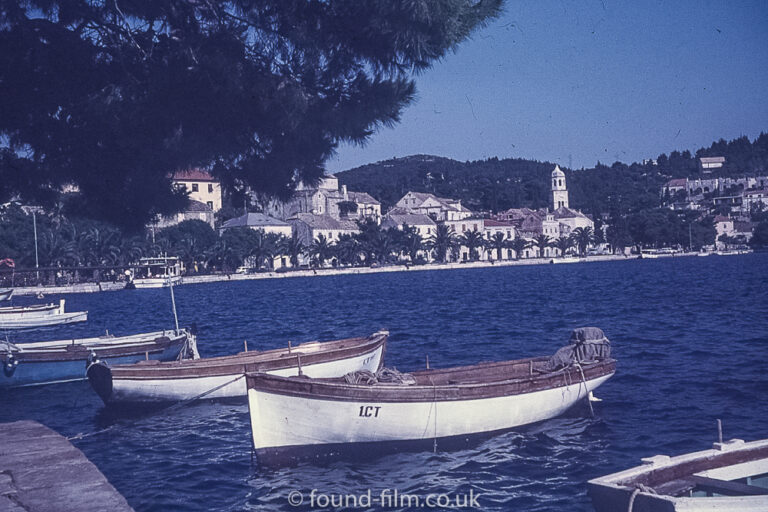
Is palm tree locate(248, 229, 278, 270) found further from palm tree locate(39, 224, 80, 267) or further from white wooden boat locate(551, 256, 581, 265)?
white wooden boat locate(551, 256, 581, 265)

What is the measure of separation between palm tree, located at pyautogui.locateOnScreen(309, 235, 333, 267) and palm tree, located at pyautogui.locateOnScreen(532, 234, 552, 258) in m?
47.5

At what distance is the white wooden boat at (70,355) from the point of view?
18875mm

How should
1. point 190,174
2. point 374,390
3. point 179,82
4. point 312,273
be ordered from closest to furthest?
1. point 179,82
2. point 190,174
3. point 374,390
4. point 312,273

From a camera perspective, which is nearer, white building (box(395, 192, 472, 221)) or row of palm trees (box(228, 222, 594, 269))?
row of palm trees (box(228, 222, 594, 269))

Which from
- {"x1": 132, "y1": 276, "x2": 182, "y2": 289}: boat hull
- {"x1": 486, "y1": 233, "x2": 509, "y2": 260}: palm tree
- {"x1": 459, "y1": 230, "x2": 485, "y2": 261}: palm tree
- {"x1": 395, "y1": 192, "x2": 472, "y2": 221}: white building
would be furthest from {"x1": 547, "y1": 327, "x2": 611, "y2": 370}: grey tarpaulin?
{"x1": 395, "y1": 192, "x2": 472, "y2": 221}: white building

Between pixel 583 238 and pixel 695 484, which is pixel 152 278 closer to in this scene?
pixel 695 484

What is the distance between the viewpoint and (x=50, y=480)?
15.7 feet

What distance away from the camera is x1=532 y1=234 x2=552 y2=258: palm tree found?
139750mm

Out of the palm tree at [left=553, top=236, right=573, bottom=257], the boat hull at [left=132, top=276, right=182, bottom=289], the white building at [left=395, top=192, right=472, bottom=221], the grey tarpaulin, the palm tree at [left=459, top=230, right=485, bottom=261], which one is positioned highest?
the white building at [left=395, top=192, right=472, bottom=221]

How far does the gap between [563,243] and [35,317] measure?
377 ft

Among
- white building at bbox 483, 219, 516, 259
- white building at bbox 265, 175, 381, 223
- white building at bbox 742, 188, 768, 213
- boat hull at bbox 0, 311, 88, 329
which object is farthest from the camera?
white building at bbox 742, 188, 768, 213

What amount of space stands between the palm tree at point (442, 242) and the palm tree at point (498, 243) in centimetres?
801

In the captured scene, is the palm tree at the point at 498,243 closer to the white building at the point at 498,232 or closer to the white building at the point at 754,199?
the white building at the point at 498,232

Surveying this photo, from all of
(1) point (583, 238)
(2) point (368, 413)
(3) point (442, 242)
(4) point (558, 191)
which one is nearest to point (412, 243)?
(3) point (442, 242)
